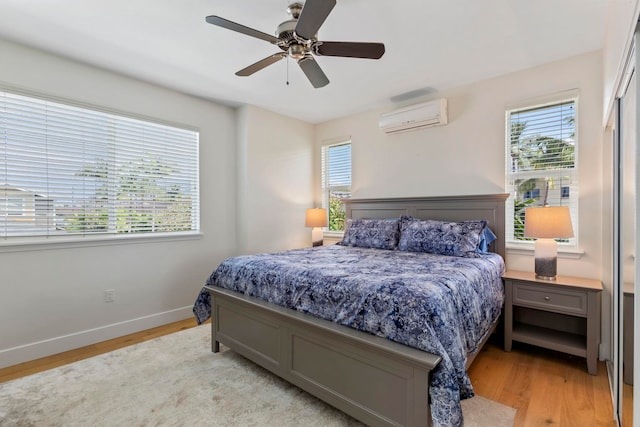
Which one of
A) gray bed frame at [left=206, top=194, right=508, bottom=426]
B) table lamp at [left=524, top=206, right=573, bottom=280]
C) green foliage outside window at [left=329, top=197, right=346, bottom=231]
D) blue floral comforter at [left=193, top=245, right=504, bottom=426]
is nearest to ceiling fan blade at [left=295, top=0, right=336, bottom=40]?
blue floral comforter at [left=193, top=245, right=504, bottom=426]

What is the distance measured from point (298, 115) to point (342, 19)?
89.8 inches

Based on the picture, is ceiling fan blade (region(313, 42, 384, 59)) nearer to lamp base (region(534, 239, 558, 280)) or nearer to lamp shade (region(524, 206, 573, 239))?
lamp shade (region(524, 206, 573, 239))

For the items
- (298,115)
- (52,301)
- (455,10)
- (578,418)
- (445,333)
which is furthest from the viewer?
(298,115)

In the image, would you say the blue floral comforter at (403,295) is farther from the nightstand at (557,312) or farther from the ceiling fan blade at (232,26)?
the ceiling fan blade at (232,26)

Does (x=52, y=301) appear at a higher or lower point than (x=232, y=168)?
lower

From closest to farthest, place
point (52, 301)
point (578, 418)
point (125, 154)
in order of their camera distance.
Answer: point (578, 418)
point (52, 301)
point (125, 154)

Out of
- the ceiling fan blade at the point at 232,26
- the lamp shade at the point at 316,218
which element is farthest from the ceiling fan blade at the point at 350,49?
the lamp shade at the point at 316,218

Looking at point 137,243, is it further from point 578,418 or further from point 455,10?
point 578,418

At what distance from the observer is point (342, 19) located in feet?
7.11

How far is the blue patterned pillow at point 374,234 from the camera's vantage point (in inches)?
131

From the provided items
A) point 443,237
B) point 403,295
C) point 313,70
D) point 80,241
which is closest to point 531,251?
point 443,237

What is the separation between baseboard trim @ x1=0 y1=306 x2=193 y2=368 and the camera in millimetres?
2488

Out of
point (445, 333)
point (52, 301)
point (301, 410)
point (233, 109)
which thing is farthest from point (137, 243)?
point (445, 333)

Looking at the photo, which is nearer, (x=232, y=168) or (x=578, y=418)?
(x=578, y=418)
